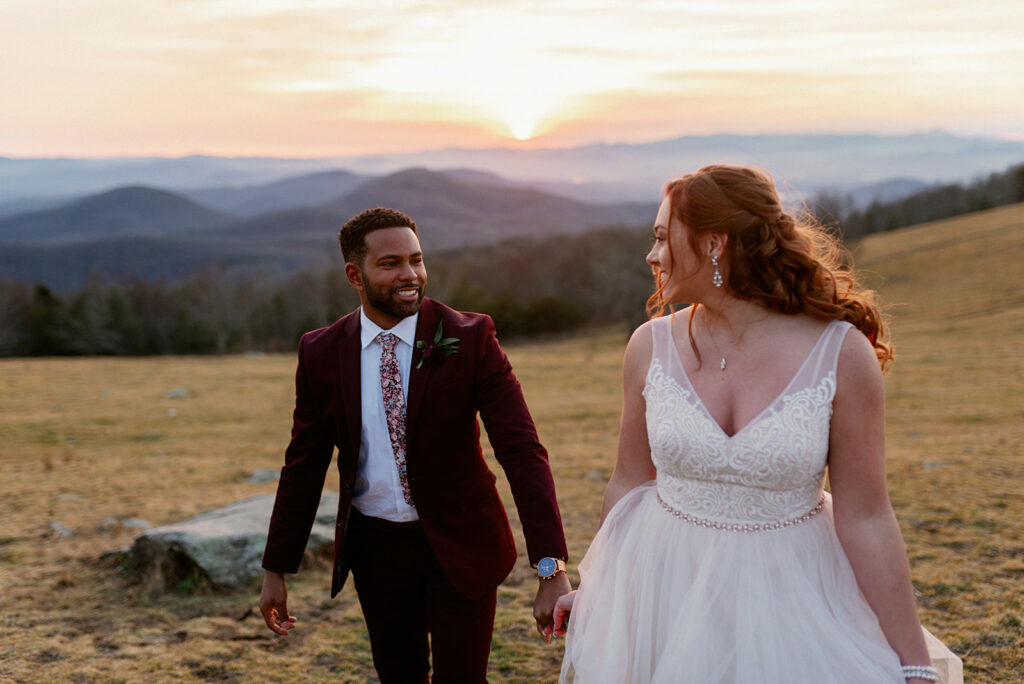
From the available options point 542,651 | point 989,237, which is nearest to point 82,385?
point 542,651

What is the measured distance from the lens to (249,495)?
10.1 metres

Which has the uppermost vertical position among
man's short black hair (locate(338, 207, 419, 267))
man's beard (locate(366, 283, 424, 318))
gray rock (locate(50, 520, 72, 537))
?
man's short black hair (locate(338, 207, 419, 267))

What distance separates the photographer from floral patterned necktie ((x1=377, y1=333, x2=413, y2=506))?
3488mm

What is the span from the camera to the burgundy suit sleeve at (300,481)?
3.66 m

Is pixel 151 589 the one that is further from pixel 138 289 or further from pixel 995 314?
pixel 138 289

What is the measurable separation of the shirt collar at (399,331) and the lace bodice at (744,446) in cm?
121

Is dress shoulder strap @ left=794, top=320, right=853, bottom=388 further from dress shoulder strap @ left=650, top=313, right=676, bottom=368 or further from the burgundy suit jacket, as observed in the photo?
the burgundy suit jacket

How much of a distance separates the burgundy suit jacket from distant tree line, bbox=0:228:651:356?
5204cm

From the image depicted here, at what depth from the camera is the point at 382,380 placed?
139 inches

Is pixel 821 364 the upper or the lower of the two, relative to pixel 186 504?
upper

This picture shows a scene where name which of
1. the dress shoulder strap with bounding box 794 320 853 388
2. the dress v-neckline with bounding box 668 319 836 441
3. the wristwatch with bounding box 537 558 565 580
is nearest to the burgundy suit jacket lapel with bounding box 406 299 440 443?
the wristwatch with bounding box 537 558 565 580

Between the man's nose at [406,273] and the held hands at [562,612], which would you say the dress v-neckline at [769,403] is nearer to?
the held hands at [562,612]

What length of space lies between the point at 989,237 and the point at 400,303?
194 ft

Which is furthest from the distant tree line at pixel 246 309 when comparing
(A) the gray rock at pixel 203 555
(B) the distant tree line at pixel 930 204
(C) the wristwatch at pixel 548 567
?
(C) the wristwatch at pixel 548 567
